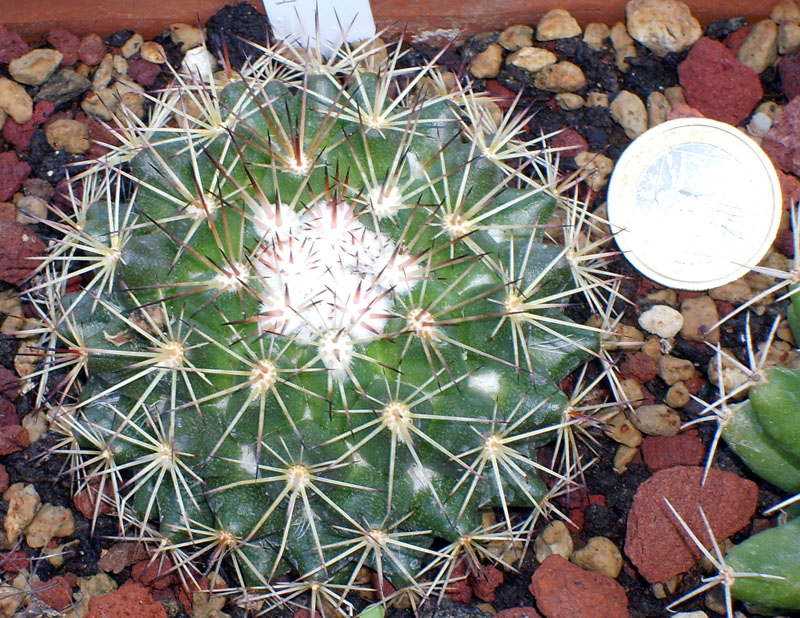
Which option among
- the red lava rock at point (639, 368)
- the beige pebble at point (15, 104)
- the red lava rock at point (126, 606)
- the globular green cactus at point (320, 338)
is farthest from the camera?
the beige pebble at point (15, 104)

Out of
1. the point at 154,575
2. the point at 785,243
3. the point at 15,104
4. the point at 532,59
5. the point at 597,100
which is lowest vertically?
the point at 154,575

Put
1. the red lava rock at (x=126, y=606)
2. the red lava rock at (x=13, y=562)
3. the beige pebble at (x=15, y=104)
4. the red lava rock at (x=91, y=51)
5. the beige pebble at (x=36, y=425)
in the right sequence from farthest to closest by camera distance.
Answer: the red lava rock at (x=91, y=51) < the beige pebble at (x=15, y=104) < the beige pebble at (x=36, y=425) < the red lava rock at (x=13, y=562) < the red lava rock at (x=126, y=606)

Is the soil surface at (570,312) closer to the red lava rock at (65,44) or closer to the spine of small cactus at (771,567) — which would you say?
the red lava rock at (65,44)

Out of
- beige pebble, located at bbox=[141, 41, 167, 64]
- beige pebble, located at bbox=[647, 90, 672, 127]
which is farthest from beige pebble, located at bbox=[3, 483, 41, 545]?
beige pebble, located at bbox=[647, 90, 672, 127]

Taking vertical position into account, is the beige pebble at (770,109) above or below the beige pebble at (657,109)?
below

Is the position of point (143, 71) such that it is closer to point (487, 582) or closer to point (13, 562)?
point (13, 562)

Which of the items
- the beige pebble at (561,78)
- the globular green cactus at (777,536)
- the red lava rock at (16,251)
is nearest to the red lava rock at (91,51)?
the red lava rock at (16,251)

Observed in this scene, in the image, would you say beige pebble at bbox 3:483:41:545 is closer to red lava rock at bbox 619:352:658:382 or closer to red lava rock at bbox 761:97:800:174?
red lava rock at bbox 619:352:658:382

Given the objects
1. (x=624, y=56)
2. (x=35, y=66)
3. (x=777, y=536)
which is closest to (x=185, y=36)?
(x=35, y=66)

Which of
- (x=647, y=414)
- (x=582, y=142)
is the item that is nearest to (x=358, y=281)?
(x=647, y=414)
